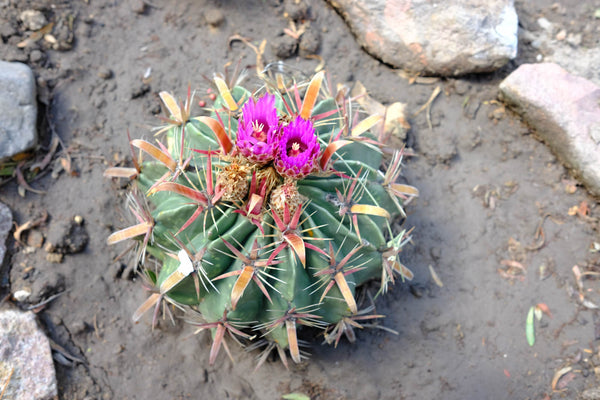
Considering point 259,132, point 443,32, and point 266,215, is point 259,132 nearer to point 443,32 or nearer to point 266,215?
point 266,215

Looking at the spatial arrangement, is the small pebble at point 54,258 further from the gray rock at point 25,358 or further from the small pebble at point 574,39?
the small pebble at point 574,39

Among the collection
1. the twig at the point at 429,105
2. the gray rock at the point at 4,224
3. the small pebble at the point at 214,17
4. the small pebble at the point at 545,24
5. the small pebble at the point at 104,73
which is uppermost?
the small pebble at the point at 545,24

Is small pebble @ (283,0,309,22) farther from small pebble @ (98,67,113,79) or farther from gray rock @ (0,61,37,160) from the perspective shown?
A: gray rock @ (0,61,37,160)

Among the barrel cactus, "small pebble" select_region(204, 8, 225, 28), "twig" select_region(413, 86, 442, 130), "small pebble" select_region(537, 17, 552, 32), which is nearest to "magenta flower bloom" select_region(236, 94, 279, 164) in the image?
the barrel cactus

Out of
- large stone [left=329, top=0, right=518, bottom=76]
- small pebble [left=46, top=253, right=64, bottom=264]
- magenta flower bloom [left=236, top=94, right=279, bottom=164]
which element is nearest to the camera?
magenta flower bloom [left=236, top=94, right=279, bottom=164]

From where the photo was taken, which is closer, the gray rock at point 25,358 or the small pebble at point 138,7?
the gray rock at point 25,358

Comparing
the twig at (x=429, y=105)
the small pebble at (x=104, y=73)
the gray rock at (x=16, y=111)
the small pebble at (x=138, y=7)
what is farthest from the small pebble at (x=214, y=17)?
the twig at (x=429, y=105)
